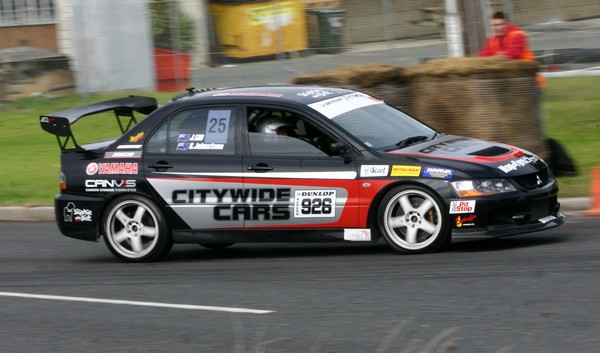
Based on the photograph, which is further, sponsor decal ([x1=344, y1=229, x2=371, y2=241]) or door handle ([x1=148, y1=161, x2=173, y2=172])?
door handle ([x1=148, y1=161, x2=173, y2=172])

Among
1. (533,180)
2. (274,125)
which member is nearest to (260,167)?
(274,125)

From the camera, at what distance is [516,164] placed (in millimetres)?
9133

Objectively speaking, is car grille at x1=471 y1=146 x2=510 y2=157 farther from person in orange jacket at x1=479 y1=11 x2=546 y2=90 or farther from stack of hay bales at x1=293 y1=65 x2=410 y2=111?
person in orange jacket at x1=479 y1=11 x2=546 y2=90

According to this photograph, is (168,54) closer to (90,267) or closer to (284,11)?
(284,11)

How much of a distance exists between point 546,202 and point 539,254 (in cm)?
54

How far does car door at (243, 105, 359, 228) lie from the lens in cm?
918

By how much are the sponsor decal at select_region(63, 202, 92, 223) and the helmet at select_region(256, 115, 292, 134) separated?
1779 mm

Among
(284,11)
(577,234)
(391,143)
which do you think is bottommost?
(577,234)

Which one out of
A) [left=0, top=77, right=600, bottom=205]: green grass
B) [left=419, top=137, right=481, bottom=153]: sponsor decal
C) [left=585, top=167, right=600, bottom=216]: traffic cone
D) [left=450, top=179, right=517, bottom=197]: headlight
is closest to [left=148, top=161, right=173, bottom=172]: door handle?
[left=419, top=137, right=481, bottom=153]: sponsor decal

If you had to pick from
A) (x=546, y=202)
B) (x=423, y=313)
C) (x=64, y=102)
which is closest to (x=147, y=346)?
(x=423, y=313)

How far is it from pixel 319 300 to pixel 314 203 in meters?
1.64

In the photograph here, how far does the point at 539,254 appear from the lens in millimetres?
8789

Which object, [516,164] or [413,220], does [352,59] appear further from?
[413,220]

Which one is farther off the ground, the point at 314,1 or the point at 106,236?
the point at 314,1
